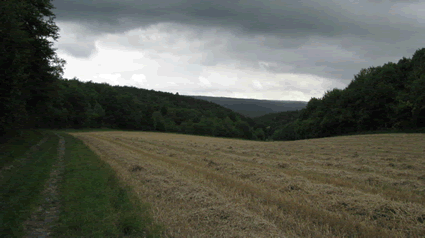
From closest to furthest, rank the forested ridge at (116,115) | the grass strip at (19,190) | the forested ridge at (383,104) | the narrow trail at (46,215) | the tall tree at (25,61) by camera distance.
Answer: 1. the narrow trail at (46,215)
2. the grass strip at (19,190)
3. the tall tree at (25,61)
4. the forested ridge at (383,104)
5. the forested ridge at (116,115)

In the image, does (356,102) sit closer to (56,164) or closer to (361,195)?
(361,195)

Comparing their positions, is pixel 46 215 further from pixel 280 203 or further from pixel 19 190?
pixel 280 203

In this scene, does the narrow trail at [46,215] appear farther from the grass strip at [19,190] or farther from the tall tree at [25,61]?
the tall tree at [25,61]

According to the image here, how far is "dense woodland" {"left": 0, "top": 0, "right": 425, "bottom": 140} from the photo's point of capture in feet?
49.3

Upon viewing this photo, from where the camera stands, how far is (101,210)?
5.79m

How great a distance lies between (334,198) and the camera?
6.34 m

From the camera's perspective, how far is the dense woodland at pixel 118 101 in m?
15.0

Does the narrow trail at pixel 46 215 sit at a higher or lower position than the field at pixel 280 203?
lower

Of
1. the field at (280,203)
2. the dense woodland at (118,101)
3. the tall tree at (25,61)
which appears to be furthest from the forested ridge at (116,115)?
the field at (280,203)

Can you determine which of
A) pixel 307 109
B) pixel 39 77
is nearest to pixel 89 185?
pixel 39 77

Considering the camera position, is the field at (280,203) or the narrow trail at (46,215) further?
the narrow trail at (46,215)

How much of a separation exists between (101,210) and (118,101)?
77497 millimetres

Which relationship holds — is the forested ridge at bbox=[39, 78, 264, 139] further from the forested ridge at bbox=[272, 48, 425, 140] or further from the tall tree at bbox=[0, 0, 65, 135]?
the forested ridge at bbox=[272, 48, 425, 140]

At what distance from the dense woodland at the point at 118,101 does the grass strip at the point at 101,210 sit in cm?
1116
